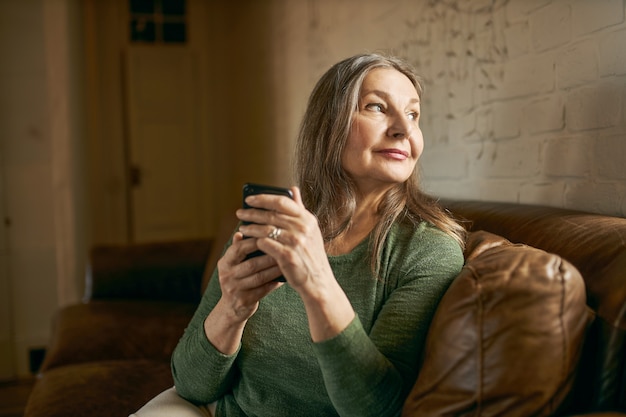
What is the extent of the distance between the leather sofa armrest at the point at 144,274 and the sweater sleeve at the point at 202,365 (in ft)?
3.92

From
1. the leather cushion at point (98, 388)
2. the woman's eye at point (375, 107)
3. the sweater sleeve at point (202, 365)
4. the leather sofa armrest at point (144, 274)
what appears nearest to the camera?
the sweater sleeve at point (202, 365)

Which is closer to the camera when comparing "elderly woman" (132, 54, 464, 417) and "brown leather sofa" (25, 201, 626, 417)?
"brown leather sofa" (25, 201, 626, 417)

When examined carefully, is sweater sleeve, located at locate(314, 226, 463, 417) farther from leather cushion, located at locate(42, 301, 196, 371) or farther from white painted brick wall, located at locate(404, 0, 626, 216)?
leather cushion, located at locate(42, 301, 196, 371)

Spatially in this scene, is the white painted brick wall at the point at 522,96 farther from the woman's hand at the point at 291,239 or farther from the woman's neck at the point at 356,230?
the woman's hand at the point at 291,239

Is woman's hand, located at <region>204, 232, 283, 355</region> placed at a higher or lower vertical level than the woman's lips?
lower

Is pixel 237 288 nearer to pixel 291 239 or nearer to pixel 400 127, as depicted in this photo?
pixel 291 239

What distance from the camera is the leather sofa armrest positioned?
2371 millimetres

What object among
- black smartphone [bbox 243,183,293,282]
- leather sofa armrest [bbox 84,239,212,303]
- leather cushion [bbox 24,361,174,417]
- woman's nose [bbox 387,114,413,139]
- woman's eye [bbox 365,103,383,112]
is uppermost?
woman's eye [bbox 365,103,383,112]

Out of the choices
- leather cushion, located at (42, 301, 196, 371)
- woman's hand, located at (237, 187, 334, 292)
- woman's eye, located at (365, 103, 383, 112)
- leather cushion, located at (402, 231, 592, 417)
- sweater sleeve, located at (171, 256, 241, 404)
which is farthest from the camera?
leather cushion, located at (42, 301, 196, 371)

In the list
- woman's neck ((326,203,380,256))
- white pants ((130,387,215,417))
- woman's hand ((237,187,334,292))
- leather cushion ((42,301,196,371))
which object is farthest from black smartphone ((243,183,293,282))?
leather cushion ((42,301,196,371))

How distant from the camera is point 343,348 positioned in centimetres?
91

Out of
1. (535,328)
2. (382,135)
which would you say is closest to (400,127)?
(382,135)

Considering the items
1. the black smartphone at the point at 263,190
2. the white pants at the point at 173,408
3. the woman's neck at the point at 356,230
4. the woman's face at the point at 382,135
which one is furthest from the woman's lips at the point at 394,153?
the white pants at the point at 173,408

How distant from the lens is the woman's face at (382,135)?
1.21 meters
